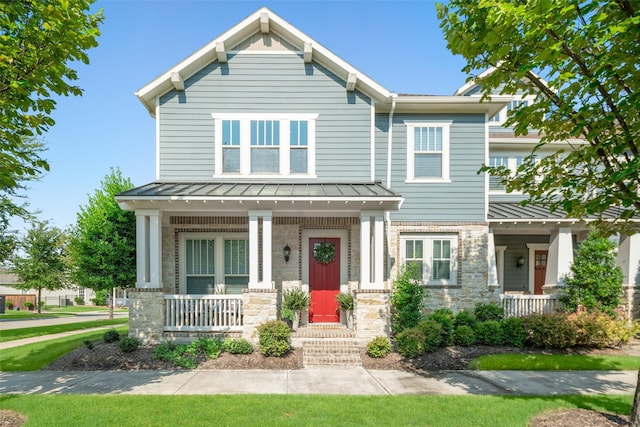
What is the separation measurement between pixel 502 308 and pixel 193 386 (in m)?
8.94

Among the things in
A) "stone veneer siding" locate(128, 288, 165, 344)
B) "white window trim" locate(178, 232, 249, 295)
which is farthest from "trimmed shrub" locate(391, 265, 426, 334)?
"stone veneer siding" locate(128, 288, 165, 344)

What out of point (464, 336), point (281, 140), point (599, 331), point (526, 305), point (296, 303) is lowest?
point (464, 336)

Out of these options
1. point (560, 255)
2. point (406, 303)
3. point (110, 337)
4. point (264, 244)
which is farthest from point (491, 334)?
point (110, 337)

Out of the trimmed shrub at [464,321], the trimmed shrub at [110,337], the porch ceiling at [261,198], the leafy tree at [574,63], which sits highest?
the leafy tree at [574,63]

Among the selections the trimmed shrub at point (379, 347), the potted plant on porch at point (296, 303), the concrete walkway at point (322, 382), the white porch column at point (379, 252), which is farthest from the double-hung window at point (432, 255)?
the concrete walkway at point (322, 382)

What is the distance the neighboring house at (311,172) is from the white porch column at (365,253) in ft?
0.41

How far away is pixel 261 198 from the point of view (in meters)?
9.77

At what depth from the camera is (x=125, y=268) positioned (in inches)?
611

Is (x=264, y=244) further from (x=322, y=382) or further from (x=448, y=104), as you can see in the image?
(x=448, y=104)

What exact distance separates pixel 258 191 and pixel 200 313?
149 inches

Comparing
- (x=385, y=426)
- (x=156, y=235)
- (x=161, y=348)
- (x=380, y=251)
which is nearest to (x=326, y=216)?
(x=380, y=251)

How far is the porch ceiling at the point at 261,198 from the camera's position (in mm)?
9758

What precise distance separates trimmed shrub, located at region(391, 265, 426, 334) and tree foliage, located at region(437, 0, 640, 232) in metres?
4.98

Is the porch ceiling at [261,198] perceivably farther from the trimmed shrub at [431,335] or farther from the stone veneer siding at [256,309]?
the trimmed shrub at [431,335]
